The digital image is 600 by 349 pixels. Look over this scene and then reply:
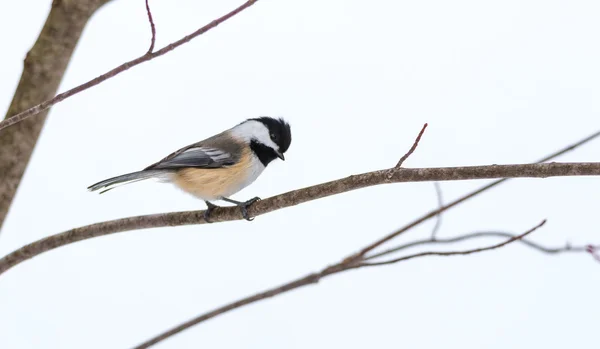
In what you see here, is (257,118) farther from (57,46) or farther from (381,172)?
(381,172)

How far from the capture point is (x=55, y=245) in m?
1.65

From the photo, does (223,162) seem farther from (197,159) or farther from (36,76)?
(36,76)

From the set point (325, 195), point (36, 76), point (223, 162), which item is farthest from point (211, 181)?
point (325, 195)

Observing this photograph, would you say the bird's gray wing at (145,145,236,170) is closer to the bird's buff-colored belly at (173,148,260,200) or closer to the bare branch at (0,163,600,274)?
the bird's buff-colored belly at (173,148,260,200)

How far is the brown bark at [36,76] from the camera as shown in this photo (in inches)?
70.4

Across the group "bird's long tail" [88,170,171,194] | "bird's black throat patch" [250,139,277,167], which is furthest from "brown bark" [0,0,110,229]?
"bird's black throat patch" [250,139,277,167]

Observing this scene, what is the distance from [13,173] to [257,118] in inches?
34.2

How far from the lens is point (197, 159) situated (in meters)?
2.13

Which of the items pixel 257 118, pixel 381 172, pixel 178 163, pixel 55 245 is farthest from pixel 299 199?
pixel 257 118

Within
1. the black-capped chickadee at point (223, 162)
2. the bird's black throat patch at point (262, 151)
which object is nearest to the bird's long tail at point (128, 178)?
the black-capped chickadee at point (223, 162)

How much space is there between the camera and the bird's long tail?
1.78 meters

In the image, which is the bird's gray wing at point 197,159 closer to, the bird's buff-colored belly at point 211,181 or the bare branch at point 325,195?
the bird's buff-colored belly at point 211,181

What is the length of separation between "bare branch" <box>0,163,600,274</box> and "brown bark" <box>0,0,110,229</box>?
262mm

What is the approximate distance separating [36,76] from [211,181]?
594 mm
